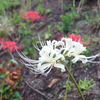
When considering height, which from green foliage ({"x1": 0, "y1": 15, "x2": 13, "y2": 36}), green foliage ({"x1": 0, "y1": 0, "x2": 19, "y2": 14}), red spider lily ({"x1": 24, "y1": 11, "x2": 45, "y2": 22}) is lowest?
green foliage ({"x1": 0, "y1": 15, "x2": 13, "y2": 36})

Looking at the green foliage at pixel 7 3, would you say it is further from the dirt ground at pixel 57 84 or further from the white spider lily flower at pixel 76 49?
the white spider lily flower at pixel 76 49

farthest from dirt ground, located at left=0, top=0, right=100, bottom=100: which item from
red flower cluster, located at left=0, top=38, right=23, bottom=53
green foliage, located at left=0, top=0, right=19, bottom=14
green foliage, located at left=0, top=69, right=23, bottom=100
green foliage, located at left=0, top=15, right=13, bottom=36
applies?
green foliage, located at left=0, top=0, right=19, bottom=14

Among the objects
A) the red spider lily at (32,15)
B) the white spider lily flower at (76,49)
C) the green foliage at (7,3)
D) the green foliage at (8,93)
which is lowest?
the green foliage at (8,93)

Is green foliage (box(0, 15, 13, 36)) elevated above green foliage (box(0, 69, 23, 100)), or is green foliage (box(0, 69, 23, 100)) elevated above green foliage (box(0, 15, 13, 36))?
green foliage (box(0, 15, 13, 36))

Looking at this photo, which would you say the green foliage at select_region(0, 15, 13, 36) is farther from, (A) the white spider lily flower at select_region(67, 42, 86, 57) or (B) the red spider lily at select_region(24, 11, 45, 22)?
(A) the white spider lily flower at select_region(67, 42, 86, 57)

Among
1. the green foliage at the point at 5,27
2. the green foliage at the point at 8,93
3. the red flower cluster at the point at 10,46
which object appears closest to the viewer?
the green foliage at the point at 8,93

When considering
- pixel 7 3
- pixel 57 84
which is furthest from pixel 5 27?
pixel 57 84

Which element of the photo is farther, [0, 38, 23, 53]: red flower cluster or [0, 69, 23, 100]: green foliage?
[0, 38, 23, 53]: red flower cluster

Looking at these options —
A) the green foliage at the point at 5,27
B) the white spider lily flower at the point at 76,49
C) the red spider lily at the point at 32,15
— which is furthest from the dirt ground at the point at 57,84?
the red spider lily at the point at 32,15

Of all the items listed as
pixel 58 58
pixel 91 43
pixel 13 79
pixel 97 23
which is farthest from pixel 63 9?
pixel 58 58

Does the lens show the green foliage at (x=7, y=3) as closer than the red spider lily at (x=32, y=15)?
No

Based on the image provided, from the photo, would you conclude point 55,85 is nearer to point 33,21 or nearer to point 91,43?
point 91,43
